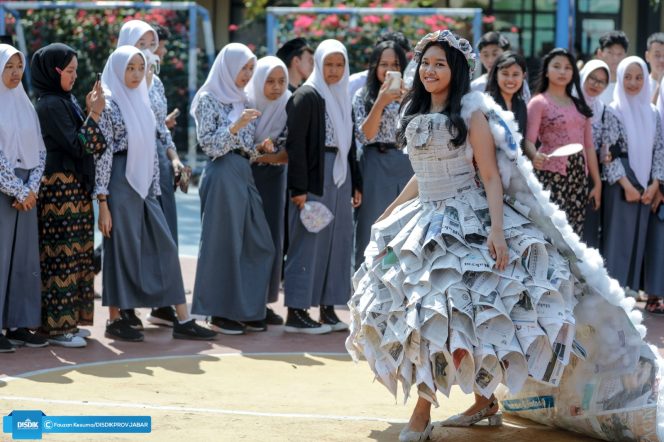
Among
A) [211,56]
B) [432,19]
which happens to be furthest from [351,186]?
[211,56]

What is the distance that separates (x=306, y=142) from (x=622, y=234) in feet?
9.79

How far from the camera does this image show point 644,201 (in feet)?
33.1

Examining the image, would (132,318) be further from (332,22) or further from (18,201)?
(332,22)

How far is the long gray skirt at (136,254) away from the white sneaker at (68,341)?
15.0 inches

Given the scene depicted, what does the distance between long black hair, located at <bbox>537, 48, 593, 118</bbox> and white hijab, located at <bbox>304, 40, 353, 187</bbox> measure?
1.57 metres

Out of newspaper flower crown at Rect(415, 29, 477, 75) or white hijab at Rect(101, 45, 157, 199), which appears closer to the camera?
newspaper flower crown at Rect(415, 29, 477, 75)

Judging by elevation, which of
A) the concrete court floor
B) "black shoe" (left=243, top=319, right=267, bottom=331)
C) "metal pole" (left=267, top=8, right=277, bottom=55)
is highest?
"metal pole" (left=267, top=8, right=277, bottom=55)

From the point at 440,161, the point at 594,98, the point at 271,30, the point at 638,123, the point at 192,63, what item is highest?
the point at 271,30

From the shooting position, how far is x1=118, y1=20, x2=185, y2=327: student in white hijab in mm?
8906

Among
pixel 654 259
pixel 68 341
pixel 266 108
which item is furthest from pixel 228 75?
pixel 654 259

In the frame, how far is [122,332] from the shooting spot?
8.39 m

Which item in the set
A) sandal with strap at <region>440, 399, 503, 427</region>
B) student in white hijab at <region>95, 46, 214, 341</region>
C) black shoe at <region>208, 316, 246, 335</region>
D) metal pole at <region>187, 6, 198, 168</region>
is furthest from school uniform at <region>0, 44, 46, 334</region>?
metal pole at <region>187, 6, 198, 168</region>

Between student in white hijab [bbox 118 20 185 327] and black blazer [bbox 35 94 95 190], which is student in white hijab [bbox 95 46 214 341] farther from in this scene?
student in white hijab [bbox 118 20 185 327]

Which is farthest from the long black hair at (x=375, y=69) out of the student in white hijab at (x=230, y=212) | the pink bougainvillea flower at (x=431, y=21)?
→ the pink bougainvillea flower at (x=431, y=21)
